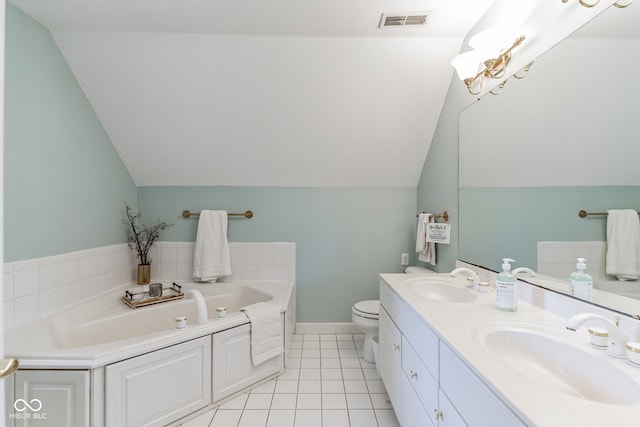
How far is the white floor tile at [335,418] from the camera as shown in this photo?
169 cm

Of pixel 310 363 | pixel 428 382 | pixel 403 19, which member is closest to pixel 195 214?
pixel 310 363

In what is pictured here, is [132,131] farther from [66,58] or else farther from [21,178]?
[21,178]

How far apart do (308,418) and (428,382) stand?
911 millimetres

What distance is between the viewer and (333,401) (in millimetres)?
1894

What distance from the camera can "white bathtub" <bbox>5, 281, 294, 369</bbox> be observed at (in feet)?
4.63

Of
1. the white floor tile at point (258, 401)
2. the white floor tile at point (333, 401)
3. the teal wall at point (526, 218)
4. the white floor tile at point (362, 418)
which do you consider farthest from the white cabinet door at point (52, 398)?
the teal wall at point (526, 218)

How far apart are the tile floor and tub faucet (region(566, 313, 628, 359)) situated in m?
1.24

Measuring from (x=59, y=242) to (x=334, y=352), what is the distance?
2.24 meters

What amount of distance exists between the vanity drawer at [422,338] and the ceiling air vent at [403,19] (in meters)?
1.71

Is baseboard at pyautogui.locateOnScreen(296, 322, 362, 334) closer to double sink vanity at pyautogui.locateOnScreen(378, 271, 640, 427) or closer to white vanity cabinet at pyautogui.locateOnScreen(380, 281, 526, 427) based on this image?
white vanity cabinet at pyautogui.locateOnScreen(380, 281, 526, 427)

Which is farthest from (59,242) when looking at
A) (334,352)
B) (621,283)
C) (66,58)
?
(621,283)

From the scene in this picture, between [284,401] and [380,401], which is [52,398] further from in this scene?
[380,401]

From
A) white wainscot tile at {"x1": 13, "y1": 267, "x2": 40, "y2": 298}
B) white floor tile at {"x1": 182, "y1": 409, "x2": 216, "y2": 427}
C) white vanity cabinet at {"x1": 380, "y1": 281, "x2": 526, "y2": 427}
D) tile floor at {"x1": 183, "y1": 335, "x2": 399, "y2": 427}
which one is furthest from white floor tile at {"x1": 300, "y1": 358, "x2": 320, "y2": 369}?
white wainscot tile at {"x1": 13, "y1": 267, "x2": 40, "y2": 298}

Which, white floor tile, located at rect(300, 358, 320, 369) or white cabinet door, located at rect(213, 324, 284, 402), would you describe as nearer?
white cabinet door, located at rect(213, 324, 284, 402)
